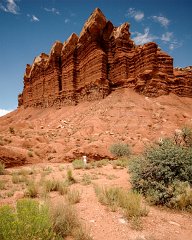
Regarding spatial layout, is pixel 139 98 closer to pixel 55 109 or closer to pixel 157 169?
pixel 55 109

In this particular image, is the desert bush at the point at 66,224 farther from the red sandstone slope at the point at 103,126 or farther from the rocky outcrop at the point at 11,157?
the red sandstone slope at the point at 103,126

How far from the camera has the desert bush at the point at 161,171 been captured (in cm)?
642

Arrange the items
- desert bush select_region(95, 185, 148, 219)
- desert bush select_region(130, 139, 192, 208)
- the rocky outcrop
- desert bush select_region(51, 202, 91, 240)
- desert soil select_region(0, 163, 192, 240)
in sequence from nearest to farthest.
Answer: desert bush select_region(51, 202, 91, 240), desert soil select_region(0, 163, 192, 240), desert bush select_region(95, 185, 148, 219), desert bush select_region(130, 139, 192, 208), the rocky outcrop

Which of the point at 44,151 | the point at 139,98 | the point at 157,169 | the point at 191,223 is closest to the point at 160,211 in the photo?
the point at 191,223

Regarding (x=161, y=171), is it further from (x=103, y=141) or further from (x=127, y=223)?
(x=103, y=141)

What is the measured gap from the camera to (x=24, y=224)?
3.30 m

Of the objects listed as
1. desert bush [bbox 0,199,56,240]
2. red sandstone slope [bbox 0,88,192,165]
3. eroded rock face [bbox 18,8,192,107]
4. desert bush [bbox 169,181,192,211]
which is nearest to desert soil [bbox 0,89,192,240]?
red sandstone slope [bbox 0,88,192,165]

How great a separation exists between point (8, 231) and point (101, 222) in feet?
8.11

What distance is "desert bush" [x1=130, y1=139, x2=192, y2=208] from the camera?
642cm

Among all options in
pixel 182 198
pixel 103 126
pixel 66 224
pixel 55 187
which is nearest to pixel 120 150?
pixel 103 126

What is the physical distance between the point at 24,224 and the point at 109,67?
34126 millimetres

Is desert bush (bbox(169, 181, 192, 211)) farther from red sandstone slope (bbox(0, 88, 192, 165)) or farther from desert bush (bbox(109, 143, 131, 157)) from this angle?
red sandstone slope (bbox(0, 88, 192, 165))

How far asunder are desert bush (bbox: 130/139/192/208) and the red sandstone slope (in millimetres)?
9523

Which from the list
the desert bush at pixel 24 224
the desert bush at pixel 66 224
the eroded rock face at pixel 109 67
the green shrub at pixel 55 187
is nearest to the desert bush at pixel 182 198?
the desert bush at pixel 66 224
